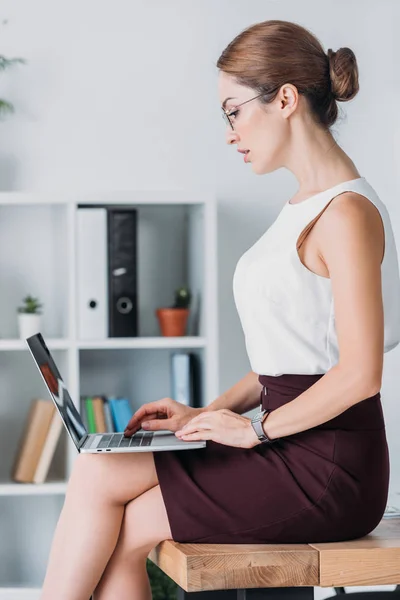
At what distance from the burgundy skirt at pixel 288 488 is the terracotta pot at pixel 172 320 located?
1.32m

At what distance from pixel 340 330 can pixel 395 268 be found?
224 millimetres

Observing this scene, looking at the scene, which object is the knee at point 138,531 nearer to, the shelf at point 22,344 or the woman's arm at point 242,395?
the woman's arm at point 242,395

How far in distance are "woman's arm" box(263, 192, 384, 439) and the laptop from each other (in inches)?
8.2

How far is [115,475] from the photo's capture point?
1.44 metres

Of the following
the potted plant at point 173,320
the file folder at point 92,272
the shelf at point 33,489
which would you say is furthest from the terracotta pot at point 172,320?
the shelf at point 33,489

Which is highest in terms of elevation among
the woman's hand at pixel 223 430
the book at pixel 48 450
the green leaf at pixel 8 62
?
the green leaf at pixel 8 62

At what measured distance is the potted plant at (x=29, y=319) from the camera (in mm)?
2779

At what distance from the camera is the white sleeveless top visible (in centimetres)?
146

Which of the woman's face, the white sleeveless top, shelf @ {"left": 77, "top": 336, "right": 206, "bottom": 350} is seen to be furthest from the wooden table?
shelf @ {"left": 77, "top": 336, "right": 206, "bottom": 350}

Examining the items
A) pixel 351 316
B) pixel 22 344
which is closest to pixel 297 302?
pixel 351 316

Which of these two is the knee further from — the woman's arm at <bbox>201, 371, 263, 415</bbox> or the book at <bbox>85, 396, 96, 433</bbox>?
the book at <bbox>85, 396, 96, 433</bbox>

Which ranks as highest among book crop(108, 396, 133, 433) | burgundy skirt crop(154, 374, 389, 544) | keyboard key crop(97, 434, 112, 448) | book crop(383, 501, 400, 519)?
keyboard key crop(97, 434, 112, 448)

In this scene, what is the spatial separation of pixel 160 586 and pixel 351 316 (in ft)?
5.53

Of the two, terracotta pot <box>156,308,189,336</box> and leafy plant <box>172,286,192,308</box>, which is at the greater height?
leafy plant <box>172,286,192,308</box>
